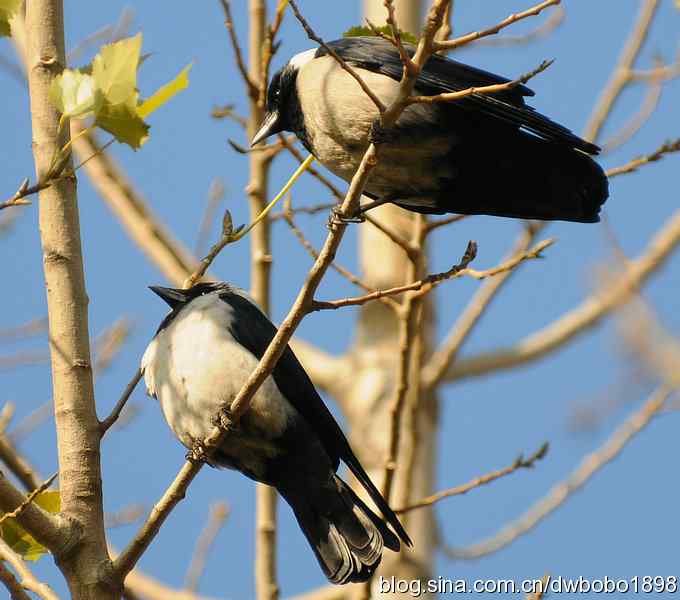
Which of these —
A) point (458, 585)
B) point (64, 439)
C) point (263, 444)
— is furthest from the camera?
point (458, 585)

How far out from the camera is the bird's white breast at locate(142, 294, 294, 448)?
397 cm

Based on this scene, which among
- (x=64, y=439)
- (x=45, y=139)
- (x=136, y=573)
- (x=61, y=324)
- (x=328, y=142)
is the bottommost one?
(x=136, y=573)

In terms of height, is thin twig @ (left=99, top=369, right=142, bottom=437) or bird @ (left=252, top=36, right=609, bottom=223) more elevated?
bird @ (left=252, top=36, right=609, bottom=223)

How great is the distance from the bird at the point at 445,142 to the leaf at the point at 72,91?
1.52 m

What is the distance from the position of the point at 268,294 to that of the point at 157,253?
1.37 metres

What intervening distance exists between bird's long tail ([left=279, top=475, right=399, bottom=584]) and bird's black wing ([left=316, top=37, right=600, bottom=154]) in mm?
1564

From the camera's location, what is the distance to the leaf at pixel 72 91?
7.69ft

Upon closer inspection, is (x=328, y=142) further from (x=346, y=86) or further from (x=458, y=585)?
(x=458, y=585)

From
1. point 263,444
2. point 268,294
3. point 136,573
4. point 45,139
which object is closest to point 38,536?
point 45,139

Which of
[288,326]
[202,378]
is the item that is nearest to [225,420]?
[202,378]

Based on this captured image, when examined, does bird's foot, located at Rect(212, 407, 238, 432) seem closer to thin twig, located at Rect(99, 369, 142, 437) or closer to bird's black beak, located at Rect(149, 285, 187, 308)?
thin twig, located at Rect(99, 369, 142, 437)

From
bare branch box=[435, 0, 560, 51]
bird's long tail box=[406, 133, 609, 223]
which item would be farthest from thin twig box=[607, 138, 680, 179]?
bare branch box=[435, 0, 560, 51]

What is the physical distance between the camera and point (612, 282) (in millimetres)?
5680

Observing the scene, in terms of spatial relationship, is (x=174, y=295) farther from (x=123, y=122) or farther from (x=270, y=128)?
(x=123, y=122)
